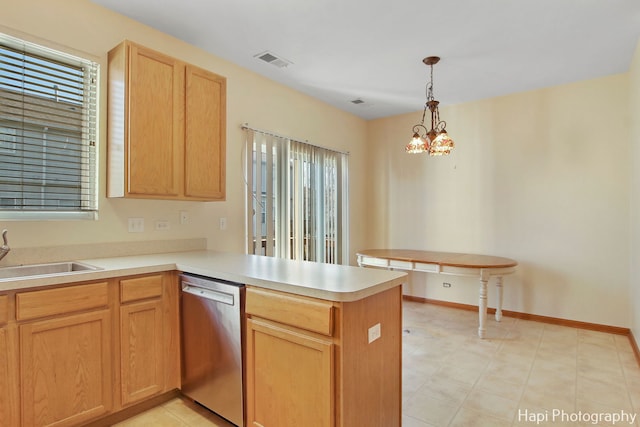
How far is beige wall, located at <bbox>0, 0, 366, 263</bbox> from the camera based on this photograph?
6.95 ft

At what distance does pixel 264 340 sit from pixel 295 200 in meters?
2.26

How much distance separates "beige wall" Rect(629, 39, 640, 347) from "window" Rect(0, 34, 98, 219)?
14.1 feet

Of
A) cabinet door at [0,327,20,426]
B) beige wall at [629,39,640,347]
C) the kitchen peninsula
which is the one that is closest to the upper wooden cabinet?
the kitchen peninsula

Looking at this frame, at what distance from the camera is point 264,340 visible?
171cm

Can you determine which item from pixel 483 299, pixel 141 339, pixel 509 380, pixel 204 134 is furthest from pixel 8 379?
pixel 483 299

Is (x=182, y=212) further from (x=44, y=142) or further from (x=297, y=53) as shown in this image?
(x=297, y=53)

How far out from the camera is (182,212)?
9.32 ft

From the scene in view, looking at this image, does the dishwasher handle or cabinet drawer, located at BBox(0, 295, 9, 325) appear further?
the dishwasher handle

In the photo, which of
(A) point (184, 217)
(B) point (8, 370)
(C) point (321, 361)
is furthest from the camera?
(A) point (184, 217)

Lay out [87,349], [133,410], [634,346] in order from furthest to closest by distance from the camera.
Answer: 1. [634,346]
2. [133,410]
3. [87,349]

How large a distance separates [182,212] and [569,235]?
12.9 ft

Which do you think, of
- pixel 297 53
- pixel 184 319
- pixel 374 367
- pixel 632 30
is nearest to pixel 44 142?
pixel 184 319

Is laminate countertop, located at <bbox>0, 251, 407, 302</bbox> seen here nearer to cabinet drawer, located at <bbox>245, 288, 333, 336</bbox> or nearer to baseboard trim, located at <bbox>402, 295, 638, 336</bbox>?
cabinet drawer, located at <bbox>245, 288, 333, 336</bbox>

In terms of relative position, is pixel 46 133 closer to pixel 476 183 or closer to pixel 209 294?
pixel 209 294
